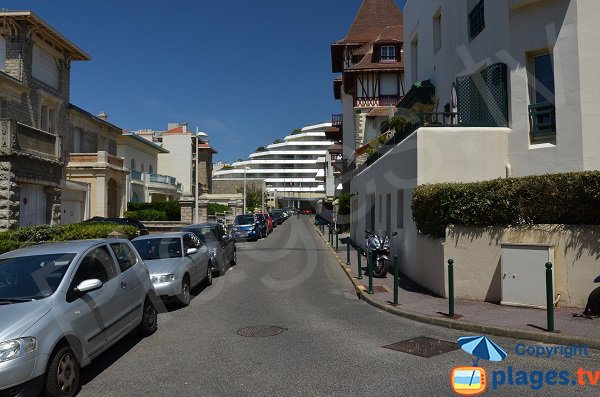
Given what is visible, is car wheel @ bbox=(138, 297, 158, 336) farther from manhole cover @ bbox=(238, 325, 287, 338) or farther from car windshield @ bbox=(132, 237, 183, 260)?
car windshield @ bbox=(132, 237, 183, 260)

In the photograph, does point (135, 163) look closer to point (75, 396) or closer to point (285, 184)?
point (75, 396)

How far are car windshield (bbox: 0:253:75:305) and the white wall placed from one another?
55819 millimetres

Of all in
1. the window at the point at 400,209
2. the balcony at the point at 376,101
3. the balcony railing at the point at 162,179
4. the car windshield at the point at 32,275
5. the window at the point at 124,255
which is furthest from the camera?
the balcony railing at the point at 162,179

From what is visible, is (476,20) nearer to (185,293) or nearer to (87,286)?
(185,293)

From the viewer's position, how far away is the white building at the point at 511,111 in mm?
10266

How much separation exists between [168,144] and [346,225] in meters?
35.6

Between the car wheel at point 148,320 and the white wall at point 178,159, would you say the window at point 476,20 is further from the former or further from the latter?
the white wall at point 178,159

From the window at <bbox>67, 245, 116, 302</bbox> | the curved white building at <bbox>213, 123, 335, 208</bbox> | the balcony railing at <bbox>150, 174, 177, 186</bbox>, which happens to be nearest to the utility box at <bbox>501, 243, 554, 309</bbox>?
the window at <bbox>67, 245, 116, 302</bbox>

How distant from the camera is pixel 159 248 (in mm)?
11273

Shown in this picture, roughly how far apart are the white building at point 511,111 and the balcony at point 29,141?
14.2m

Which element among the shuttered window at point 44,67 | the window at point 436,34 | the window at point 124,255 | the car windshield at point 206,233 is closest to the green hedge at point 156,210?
the shuttered window at point 44,67

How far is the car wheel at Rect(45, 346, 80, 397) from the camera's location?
4.78 metres

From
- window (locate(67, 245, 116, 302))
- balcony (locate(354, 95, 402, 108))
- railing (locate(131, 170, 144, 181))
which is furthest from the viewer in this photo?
railing (locate(131, 170, 144, 181))

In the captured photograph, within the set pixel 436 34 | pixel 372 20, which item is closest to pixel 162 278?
pixel 436 34
